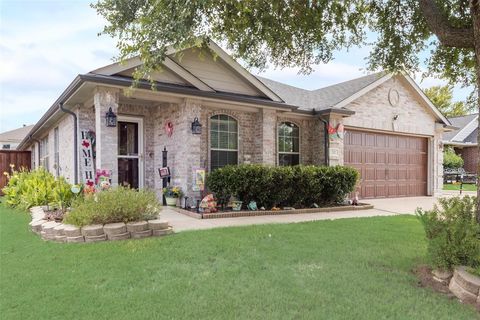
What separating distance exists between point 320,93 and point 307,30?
745 cm

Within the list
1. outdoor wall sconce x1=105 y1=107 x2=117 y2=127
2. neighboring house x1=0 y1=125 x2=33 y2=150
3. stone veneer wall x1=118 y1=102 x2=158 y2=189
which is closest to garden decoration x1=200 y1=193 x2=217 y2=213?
stone veneer wall x1=118 y1=102 x2=158 y2=189

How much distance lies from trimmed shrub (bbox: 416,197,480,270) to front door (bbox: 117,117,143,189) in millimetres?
8280

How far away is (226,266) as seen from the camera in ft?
14.0

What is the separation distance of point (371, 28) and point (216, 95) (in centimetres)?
416

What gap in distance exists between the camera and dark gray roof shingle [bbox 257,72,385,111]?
482 inches

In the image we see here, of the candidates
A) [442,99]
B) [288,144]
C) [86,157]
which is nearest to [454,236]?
[288,144]

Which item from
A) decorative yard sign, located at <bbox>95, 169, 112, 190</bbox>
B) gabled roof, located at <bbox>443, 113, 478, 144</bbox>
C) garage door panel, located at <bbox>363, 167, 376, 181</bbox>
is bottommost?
garage door panel, located at <bbox>363, 167, 376, 181</bbox>

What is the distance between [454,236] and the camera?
3764 mm

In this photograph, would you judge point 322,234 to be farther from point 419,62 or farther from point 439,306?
point 419,62

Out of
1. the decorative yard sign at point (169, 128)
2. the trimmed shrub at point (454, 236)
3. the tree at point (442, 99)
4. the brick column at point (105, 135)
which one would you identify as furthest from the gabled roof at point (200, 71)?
the tree at point (442, 99)

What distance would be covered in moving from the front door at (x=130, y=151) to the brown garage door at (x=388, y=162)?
7.25 meters

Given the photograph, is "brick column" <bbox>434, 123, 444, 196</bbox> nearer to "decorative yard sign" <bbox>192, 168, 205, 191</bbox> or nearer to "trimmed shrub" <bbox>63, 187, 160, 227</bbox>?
"decorative yard sign" <bbox>192, 168, 205, 191</bbox>

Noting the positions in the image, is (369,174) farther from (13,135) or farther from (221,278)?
(13,135)

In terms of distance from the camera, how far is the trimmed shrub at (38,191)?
7536 mm
